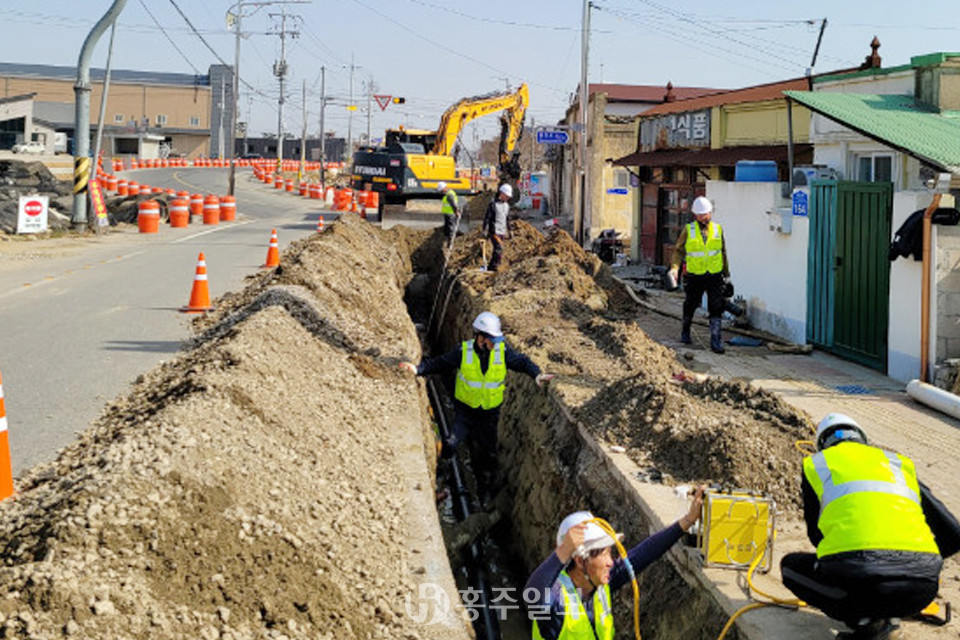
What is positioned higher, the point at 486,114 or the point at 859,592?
the point at 486,114

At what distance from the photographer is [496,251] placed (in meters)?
19.7

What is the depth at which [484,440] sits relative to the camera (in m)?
10.7

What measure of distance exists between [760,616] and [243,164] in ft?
321

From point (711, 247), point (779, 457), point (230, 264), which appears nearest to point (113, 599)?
point (779, 457)

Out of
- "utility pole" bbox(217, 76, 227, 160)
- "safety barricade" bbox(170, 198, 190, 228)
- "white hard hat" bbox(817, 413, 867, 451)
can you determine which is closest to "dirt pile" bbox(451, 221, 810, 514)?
"white hard hat" bbox(817, 413, 867, 451)

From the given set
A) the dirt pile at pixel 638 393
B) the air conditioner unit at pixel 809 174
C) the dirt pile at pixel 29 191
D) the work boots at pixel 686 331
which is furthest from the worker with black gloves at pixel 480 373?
the dirt pile at pixel 29 191

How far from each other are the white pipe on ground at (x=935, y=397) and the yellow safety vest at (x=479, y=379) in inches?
167

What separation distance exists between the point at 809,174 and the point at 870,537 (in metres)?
10.6

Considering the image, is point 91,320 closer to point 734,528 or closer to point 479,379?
point 479,379

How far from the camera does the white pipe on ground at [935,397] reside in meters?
10.1

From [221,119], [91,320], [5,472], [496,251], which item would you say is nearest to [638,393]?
[5,472]

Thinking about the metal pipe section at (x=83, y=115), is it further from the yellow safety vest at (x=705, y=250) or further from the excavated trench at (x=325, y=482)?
the yellow safety vest at (x=705, y=250)

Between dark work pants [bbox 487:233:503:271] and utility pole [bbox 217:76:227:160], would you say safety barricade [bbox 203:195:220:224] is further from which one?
utility pole [bbox 217:76:227:160]

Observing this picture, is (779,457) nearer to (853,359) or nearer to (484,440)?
(484,440)
